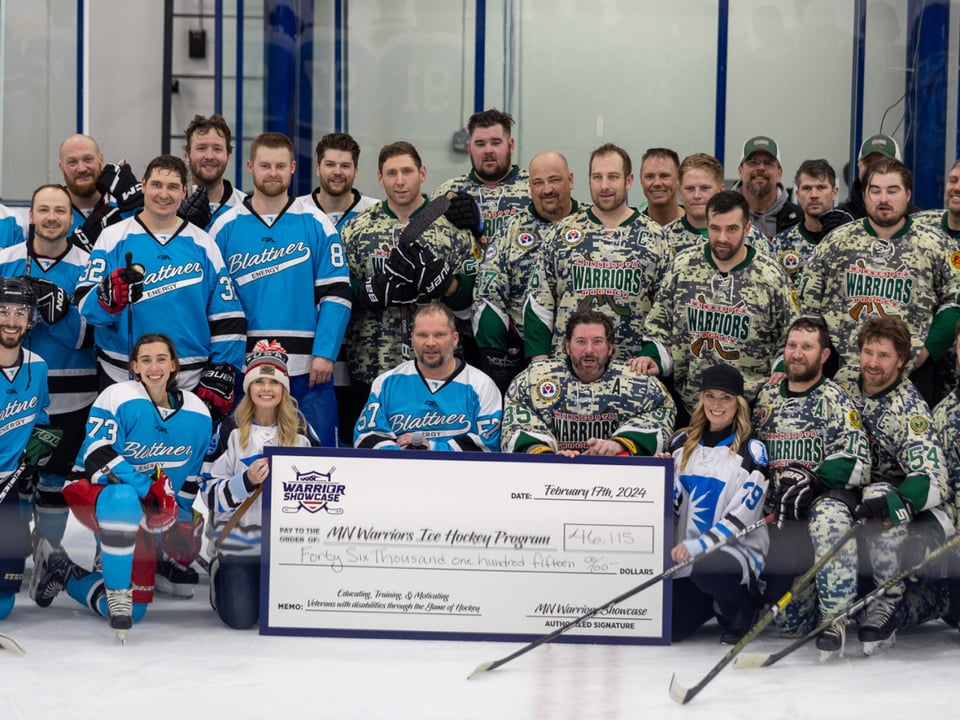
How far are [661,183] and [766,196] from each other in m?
0.43

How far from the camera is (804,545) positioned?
149 inches

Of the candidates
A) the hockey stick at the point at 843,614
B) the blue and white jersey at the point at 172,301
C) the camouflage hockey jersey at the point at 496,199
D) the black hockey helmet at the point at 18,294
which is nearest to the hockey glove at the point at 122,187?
the blue and white jersey at the point at 172,301

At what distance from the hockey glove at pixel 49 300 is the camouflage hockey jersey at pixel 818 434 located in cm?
223

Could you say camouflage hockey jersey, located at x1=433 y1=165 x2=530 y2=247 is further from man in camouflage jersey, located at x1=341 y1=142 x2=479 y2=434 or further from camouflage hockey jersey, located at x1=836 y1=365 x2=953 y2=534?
camouflage hockey jersey, located at x1=836 y1=365 x2=953 y2=534

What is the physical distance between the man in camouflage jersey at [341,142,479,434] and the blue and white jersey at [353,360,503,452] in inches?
19.1

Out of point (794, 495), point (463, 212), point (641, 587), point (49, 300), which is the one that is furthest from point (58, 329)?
A: point (794, 495)

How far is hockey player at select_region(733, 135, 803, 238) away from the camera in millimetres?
4918

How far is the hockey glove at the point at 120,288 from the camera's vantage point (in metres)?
4.18

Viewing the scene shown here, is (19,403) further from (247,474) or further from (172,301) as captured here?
(247,474)

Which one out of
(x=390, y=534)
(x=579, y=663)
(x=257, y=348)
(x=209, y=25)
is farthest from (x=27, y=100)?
(x=579, y=663)

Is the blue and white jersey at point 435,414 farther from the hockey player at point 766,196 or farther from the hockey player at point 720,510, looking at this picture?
the hockey player at point 766,196

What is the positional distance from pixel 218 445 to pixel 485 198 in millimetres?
1351

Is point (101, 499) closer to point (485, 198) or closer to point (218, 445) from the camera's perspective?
point (218, 445)

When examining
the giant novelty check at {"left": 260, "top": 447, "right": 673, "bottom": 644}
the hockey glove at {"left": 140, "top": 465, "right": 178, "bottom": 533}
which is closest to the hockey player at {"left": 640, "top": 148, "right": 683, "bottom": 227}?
the giant novelty check at {"left": 260, "top": 447, "right": 673, "bottom": 644}
